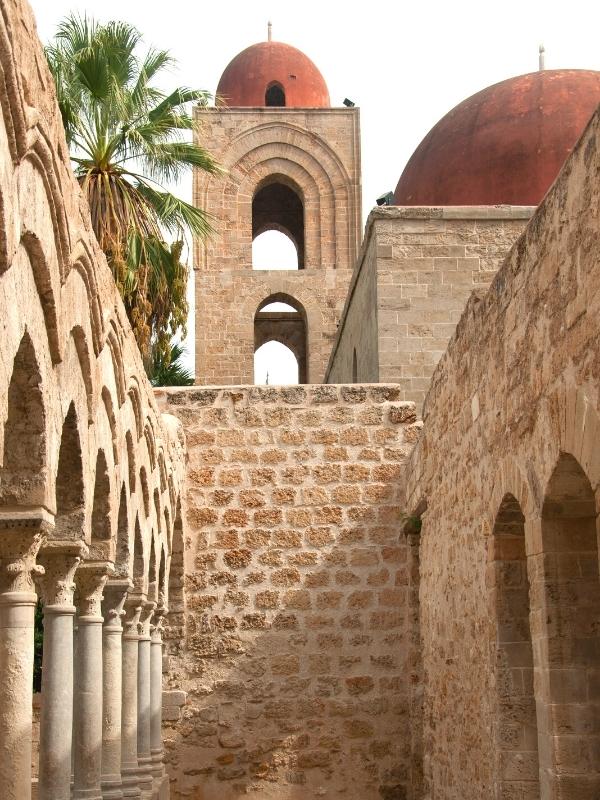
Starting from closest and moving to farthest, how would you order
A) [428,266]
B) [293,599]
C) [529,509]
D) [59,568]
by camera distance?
[59,568]
[529,509]
[293,599]
[428,266]

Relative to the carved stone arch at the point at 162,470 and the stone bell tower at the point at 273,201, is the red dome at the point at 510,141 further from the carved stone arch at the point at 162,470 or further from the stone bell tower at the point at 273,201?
the stone bell tower at the point at 273,201

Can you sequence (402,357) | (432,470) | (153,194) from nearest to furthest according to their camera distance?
1. (432,470)
2. (153,194)
3. (402,357)

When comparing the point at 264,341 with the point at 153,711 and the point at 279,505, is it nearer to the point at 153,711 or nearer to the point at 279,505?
the point at 279,505

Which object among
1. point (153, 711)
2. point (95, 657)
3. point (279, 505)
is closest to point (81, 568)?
point (95, 657)

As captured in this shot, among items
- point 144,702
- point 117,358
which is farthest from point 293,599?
point 117,358

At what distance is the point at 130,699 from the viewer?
786 centimetres

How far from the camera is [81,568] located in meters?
5.84

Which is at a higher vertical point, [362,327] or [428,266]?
[428,266]

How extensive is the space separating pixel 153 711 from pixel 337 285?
13.8 metres

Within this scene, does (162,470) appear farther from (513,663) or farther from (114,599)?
(513,663)

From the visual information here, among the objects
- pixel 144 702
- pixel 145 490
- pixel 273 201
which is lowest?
pixel 144 702

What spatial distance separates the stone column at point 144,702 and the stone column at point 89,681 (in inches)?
87.3

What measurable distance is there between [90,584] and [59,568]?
0.84 m

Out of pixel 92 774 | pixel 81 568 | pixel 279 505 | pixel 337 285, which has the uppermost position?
pixel 337 285
